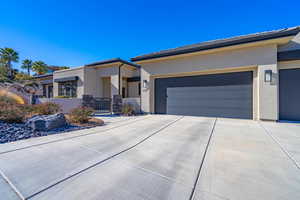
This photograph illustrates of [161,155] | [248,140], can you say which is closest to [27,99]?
[161,155]

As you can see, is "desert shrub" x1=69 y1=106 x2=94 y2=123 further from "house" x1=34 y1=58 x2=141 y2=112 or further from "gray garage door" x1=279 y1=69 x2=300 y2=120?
"gray garage door" x1=279 y1=69 x2=300 y2=120

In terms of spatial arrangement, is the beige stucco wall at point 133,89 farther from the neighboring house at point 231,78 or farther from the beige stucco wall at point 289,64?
the beige stucco wall at point 289,64

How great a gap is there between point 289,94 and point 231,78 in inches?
102

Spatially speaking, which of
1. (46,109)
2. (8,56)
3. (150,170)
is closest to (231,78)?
(150,170)

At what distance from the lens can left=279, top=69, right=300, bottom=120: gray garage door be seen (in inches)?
235

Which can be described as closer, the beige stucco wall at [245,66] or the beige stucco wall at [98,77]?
the beige stucco wall at [245,66]

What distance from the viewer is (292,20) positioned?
6949 mm

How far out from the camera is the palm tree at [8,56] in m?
21.4

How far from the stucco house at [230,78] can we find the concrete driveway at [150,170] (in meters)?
3.98

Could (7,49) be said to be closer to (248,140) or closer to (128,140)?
(128,140)

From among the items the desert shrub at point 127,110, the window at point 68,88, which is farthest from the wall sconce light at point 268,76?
the window at point 68,88

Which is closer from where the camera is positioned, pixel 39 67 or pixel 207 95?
pixel 207 95

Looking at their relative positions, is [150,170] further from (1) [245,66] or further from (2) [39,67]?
(2) [39,67]

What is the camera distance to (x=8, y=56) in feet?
71.7
